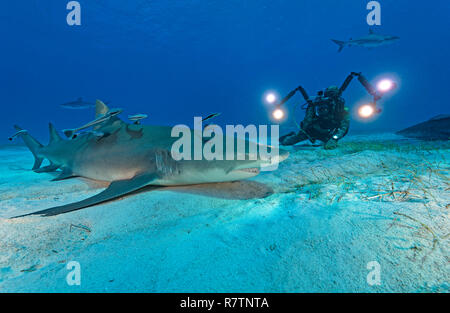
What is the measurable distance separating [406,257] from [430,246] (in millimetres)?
190

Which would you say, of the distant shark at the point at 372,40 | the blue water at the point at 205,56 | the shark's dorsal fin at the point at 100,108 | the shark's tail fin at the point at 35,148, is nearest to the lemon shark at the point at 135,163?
the shark's dorsal fin at the point at 100,108

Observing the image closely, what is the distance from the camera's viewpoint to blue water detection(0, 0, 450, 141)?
171 feet

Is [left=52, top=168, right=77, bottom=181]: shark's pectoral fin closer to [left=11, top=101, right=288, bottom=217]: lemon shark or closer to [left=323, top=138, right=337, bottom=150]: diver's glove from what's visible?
[left=11, top=101, right=288, bottom=217]: lemon shark

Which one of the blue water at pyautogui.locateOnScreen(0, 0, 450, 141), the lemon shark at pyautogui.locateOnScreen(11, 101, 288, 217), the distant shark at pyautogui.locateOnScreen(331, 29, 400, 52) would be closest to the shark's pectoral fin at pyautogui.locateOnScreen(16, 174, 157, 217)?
the lemon shark at pyautogui.locateOnScreen(11, 101, 288, 217)

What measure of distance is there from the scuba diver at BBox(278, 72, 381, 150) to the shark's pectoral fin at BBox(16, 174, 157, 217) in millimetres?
5689

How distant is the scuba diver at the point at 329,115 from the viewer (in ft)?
21.1

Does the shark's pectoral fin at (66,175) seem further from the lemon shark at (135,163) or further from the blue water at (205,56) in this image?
the blue water at (205,56)

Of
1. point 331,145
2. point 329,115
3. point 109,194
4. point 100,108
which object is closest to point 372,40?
point 329,115

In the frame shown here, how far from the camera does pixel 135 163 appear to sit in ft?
10.2

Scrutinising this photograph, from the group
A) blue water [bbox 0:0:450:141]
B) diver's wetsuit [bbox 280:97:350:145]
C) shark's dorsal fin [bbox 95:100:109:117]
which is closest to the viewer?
shark's dorsal fin [bbox 95:100:109:117]

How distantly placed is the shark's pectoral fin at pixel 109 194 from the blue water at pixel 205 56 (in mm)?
40378

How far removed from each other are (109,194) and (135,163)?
0.79m
